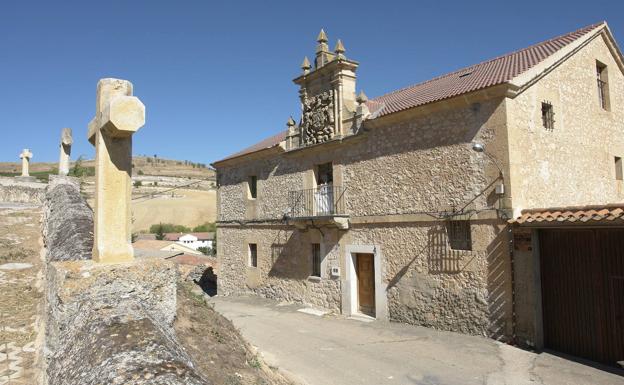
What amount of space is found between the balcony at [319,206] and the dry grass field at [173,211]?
159 feet

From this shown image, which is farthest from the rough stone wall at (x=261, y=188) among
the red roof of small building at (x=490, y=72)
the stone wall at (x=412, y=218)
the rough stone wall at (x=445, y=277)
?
the red roof of small building at (x=490, y=72)

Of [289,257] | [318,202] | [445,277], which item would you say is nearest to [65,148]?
[318,202]

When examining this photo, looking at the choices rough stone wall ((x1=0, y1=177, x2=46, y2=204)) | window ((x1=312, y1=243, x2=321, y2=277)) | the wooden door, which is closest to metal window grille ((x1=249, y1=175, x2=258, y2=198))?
window ((x1=312, y1=243, x2=321, y2=277))

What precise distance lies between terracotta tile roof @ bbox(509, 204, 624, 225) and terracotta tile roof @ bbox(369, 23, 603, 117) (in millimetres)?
3000

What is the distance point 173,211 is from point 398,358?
199 ft

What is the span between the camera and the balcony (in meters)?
13.5

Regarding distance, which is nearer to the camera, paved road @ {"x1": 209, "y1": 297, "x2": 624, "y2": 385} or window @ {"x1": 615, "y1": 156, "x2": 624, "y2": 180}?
paved road @ {"x1": 209, "y1": 297, "x2": 624, "y2": 385}

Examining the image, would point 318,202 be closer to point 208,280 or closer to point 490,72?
point 490,72

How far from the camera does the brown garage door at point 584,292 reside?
8.08 meters

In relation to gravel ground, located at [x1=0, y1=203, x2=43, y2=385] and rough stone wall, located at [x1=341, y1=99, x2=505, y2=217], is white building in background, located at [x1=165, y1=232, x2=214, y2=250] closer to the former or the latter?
rough stone wall, located at [x1=341, y1=99, x2=505, y2=217]

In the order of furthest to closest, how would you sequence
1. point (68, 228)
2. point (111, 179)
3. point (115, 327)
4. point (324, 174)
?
1. point (324, 174)
2. point (68, 228)
3. point (111, 179)
4. point (115, 327)

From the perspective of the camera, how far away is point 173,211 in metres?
65.3

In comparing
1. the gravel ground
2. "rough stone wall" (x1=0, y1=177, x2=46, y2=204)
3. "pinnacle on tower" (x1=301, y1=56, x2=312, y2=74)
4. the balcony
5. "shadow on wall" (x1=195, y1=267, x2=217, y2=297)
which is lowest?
"shadow on wall" (x1=195, y1=267, x2=217, y2=297)

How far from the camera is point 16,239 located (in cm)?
777
